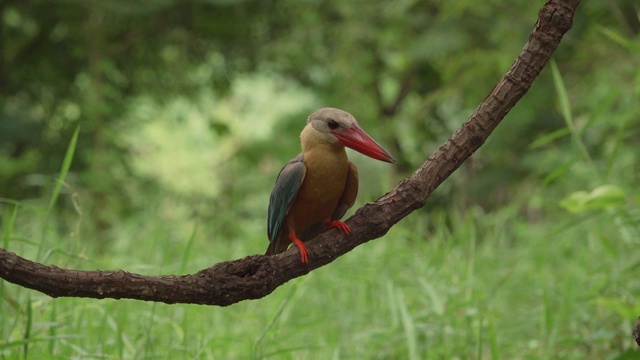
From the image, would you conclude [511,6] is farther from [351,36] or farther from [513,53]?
[351,36]

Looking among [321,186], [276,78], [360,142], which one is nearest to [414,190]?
[360,142]

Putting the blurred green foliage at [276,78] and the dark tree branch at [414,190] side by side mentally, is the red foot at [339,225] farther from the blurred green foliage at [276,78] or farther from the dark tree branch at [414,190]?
the blurred green foliage at [276,78]

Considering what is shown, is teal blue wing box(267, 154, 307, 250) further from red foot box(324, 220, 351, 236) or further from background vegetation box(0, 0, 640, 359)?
background vegetation box(0, 0, 640, 359)

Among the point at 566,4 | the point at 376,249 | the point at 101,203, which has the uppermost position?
the point at 101,203

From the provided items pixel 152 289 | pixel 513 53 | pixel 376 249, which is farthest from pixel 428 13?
pixel 152 289

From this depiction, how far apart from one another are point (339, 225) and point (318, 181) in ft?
0.46

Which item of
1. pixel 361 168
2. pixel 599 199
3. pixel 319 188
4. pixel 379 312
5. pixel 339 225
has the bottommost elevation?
pixel 339 225

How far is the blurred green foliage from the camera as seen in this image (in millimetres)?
5750

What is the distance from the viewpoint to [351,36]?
6895mm

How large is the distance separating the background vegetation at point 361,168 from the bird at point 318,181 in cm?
89

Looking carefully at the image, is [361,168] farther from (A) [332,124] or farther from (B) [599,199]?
(A) [332,124]

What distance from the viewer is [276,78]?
27.5 ft

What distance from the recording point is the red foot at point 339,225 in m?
1.65

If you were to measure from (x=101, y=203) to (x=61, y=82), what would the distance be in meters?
1.30
